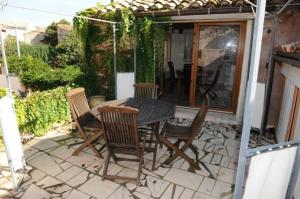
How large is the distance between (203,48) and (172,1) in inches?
58.9

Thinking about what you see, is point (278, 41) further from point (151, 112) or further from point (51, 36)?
point (51, 36)

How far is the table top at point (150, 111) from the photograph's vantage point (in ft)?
10.9

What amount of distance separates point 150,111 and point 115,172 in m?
1.12

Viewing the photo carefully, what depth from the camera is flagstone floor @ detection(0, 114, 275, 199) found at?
2.98 m

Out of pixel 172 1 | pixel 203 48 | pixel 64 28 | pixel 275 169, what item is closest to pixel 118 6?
pixel 172 1

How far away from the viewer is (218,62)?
20.6ft

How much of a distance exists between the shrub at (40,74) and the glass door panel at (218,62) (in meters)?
3.69

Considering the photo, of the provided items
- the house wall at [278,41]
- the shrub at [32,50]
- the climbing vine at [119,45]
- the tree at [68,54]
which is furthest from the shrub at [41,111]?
the shrub at [32,50]

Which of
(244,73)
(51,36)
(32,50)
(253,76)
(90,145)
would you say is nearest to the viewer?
(253,76)

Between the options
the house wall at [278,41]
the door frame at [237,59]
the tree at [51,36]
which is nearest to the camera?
the house wall at [278,41]

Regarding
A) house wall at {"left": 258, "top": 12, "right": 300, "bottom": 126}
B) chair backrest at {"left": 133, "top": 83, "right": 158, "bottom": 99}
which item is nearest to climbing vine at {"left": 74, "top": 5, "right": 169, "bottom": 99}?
chair backrest at {"left": 133, "top": 83, "right": 158, "bottom": 99}

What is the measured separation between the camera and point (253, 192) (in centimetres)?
185

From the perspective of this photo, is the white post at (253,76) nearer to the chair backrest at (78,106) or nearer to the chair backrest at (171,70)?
the chair backrest at (78,106)

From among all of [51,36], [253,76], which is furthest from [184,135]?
[51,36]
